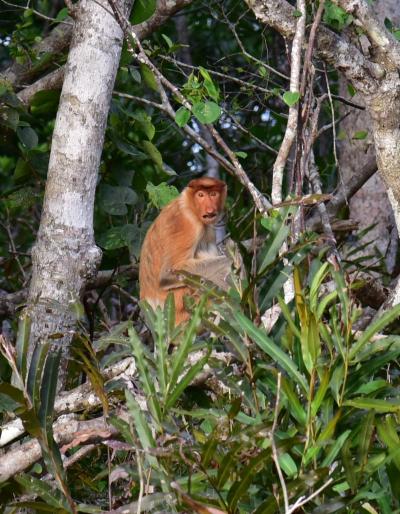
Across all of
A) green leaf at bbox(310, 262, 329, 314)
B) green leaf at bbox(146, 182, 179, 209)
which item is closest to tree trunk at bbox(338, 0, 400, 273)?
green leaf at bbox(146, 182, 179, 209)

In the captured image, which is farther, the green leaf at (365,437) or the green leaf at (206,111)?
the green leaf at (206,111)

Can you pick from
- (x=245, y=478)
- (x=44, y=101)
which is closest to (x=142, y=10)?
(x=44, y=101)

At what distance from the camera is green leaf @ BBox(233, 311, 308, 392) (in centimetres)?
267

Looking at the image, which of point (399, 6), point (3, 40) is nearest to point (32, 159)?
point (3, 40)

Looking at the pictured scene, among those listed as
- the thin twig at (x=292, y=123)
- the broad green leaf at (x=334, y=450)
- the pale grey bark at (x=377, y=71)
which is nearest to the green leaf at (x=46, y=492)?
the broad green leaf at (x=334, y=450)

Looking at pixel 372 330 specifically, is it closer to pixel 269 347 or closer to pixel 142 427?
pixel 269 347

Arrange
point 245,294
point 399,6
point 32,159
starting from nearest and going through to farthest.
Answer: point 245,294 < point 32,159 < point 399,6

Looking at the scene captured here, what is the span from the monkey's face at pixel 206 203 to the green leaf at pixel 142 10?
1.30 m

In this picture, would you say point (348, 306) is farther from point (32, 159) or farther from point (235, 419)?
point (32, 159)

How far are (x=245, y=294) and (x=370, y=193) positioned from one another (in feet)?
12.4

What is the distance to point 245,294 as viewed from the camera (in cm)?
281

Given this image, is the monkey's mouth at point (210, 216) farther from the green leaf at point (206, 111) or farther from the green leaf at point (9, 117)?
the green leaf at point (206, 111)

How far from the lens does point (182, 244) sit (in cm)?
602

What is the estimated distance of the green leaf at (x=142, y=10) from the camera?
4.93 meters
